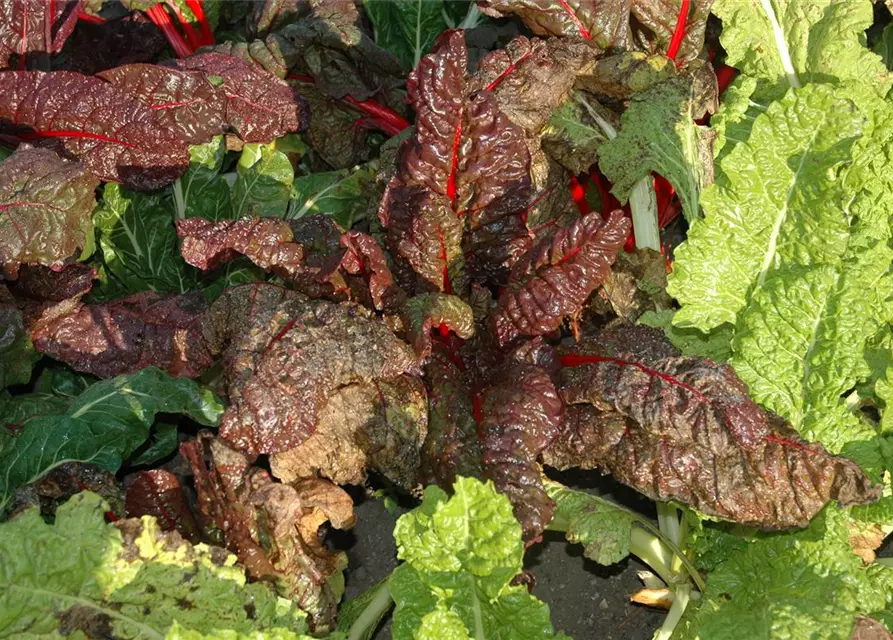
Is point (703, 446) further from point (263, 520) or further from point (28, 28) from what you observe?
point (28, 28)

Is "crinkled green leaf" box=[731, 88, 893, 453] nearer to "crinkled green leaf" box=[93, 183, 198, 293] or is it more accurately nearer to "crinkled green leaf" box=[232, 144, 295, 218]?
"crinkled green leaf" box=[232, 144, 295, 218]

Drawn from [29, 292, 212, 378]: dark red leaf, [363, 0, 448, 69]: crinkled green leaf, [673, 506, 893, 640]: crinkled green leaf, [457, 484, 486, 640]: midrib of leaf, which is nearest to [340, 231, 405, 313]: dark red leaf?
[29, 292, 212, 378]: dark red leaf

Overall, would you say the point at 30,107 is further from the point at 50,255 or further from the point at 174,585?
the point at 174,585

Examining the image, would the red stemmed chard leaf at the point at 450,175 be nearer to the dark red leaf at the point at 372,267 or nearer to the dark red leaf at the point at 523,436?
the dark red leaf at the point at 372,267

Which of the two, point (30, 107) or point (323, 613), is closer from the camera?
point (323, 613)

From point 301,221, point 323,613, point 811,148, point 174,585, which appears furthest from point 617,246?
point 174,585

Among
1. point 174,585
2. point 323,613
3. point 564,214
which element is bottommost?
point 323,613

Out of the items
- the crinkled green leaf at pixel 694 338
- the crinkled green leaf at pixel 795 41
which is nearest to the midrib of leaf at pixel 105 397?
the crinkled green leaf at pixel 694 338

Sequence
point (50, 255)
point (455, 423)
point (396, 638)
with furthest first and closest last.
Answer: point (50, 255) < point (455, 423) < point (396, 638)
